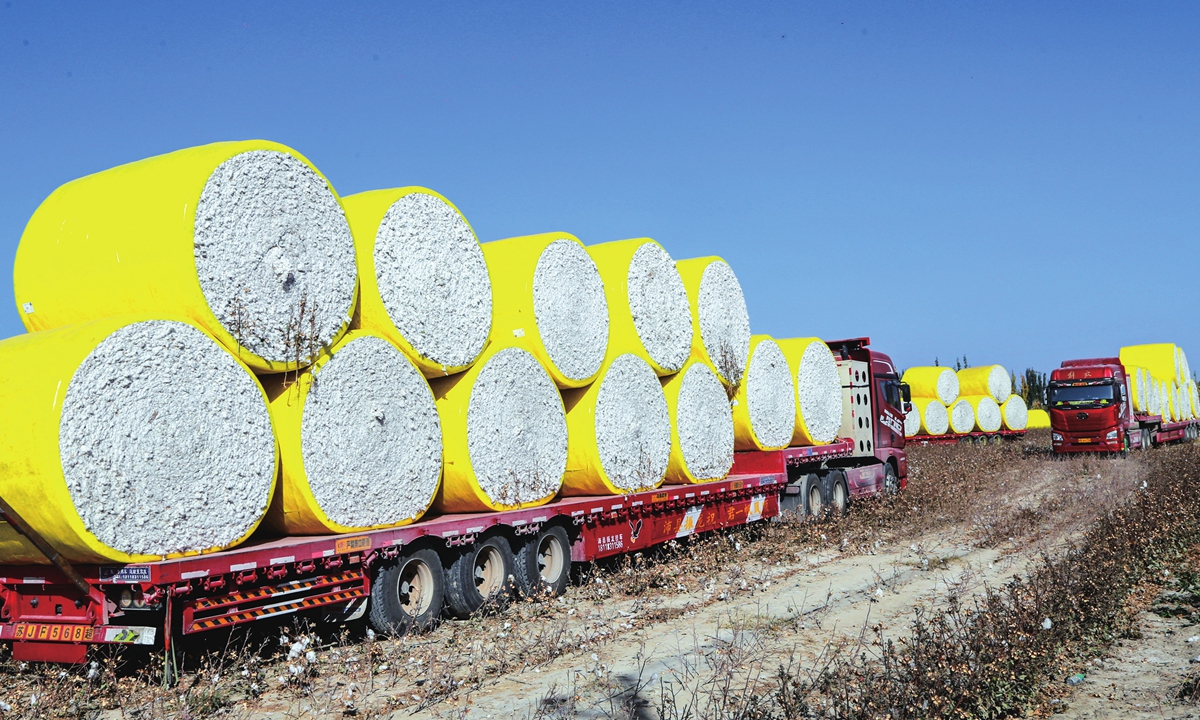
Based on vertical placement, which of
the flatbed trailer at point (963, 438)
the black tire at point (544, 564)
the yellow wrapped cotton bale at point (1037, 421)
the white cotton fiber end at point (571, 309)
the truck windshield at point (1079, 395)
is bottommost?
the black tire at point (544, 564)

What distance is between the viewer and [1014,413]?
42750mm

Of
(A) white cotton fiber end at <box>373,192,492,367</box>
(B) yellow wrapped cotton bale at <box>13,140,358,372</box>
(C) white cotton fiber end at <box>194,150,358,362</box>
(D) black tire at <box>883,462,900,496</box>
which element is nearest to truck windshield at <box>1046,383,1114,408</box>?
(D) black tire at <box>883,462,900,496</box>

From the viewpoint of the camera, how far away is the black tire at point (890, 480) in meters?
18.8

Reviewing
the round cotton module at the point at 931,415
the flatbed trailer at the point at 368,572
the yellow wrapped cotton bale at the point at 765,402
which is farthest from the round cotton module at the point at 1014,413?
the flatbed trailer at the point at 368,572

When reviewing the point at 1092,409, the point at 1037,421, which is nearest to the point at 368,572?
the point at 1092,409

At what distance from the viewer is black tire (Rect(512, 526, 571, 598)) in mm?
9875

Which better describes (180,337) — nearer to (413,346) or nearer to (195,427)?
(195,427)

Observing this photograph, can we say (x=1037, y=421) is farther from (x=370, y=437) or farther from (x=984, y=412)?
(x=370, y=437)

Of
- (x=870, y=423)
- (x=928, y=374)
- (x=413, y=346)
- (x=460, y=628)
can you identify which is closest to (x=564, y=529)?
(x=460, y=628)

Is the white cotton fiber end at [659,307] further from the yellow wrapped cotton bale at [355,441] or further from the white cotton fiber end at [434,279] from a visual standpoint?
the yellow wrapped cotton bale at [355,441]

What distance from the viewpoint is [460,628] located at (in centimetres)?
877

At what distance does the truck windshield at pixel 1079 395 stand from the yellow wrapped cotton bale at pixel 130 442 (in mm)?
27325

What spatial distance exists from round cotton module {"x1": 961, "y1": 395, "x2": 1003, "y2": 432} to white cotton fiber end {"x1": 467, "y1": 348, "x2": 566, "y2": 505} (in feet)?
109

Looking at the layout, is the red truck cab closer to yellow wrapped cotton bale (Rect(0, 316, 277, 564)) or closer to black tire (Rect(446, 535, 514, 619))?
black tire (Rect(446, 535, 514, 619))
